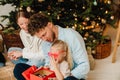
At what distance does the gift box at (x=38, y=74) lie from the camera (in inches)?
78.7

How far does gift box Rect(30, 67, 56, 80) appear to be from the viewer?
6.52ft

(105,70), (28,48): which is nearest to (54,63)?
(28,48)

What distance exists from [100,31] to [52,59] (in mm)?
1038

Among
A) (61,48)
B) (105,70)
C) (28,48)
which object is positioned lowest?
Result: (105,70)

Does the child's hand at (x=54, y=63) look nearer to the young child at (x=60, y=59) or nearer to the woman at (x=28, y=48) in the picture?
the young child at (x=60, y=59)

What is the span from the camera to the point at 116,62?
2873 millimetres

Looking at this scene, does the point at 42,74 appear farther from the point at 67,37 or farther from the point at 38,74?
the point at 67,37

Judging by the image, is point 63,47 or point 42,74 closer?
point 63,47

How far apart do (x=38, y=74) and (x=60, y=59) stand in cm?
22

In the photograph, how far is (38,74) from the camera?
2.07 m

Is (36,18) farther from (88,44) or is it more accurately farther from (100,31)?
(100,31)

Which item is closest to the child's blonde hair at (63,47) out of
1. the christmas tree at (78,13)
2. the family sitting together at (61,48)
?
the family sitting together at (61,48)

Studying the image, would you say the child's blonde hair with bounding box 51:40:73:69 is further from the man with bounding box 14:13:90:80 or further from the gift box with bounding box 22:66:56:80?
the gift box with bounding box 22:66:56:80

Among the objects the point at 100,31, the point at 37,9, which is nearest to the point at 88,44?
the point at 100,31
